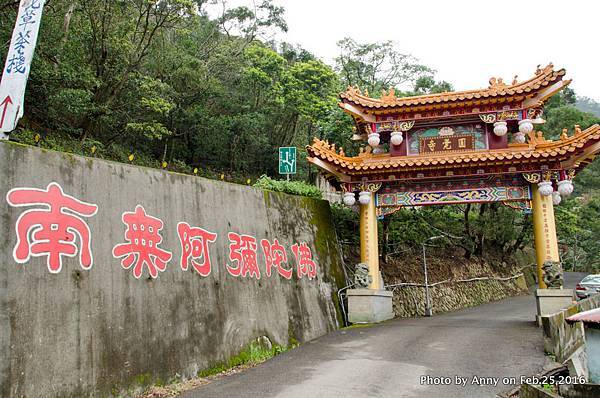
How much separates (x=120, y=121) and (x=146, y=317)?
12.3 meters

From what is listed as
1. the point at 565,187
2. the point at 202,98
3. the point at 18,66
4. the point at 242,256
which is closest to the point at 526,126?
the point at 565,187

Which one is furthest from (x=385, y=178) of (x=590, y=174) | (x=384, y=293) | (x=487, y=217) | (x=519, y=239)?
(x=590, y=174)

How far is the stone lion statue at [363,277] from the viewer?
380 inches

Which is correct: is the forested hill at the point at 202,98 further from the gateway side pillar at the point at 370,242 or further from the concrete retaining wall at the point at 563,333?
the concrete retaining wall at the point at 563,333

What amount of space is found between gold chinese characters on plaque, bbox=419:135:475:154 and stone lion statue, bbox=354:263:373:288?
3072 mm

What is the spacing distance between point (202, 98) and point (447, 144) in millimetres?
12782

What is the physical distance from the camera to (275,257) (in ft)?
26.5

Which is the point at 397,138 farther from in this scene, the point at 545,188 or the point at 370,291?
the point at 370,291

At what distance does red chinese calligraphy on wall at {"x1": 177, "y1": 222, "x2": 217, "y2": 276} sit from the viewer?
6129 millimetres

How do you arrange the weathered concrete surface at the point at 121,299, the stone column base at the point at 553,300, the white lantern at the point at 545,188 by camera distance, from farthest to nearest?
1. the white lantern at the point at 545,188
2. the stone column base at the point at 553,300
3. the weathered concrete surface at the point at 121,299

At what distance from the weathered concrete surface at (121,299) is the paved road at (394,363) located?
678 mm

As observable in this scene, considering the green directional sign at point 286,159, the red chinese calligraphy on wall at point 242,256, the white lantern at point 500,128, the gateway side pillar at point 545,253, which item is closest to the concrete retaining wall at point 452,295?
the gateway side pillar at point 545,253

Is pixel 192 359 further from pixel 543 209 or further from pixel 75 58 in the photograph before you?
pixel 75 58

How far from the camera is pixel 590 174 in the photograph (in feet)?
95.2
